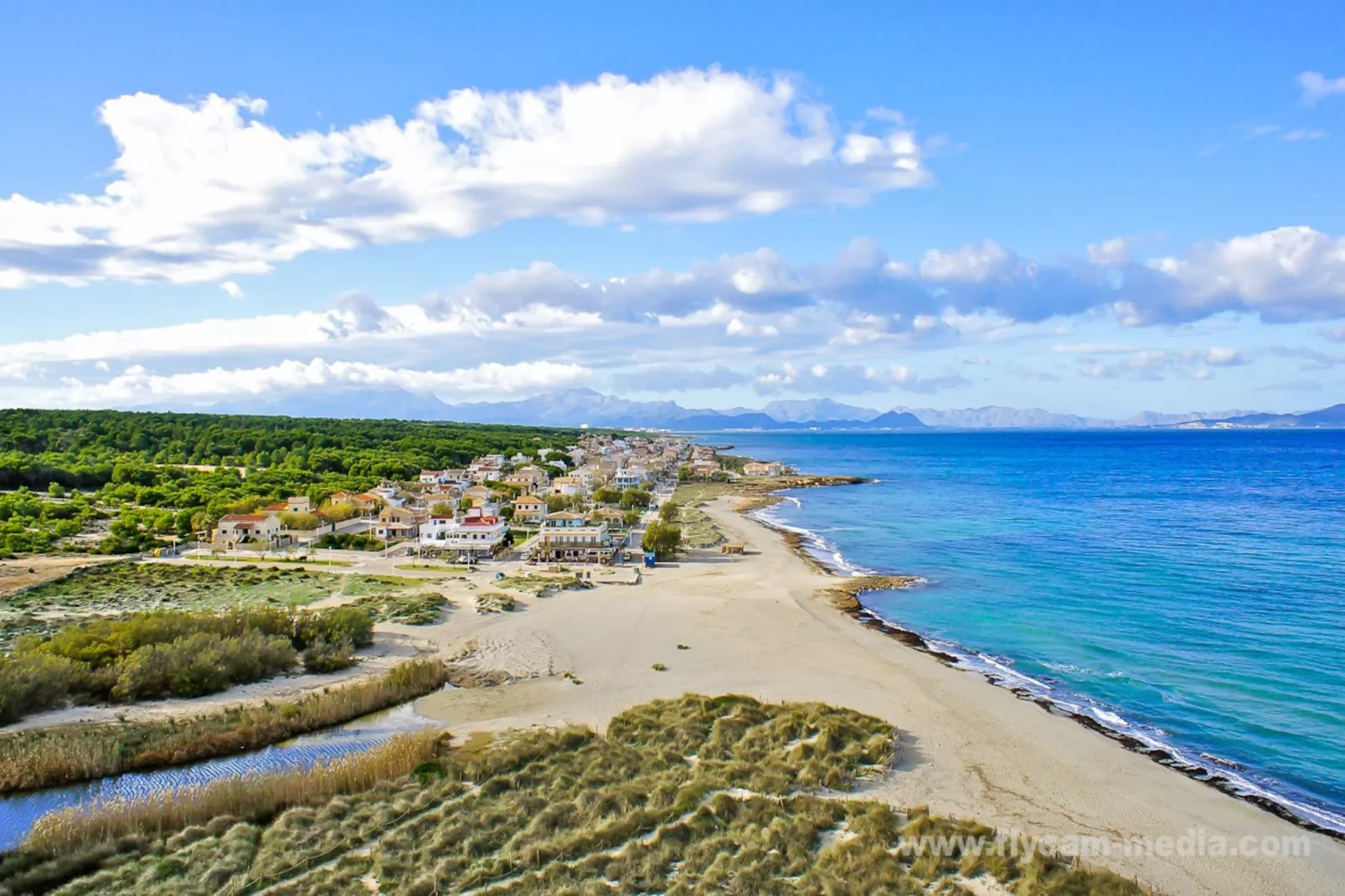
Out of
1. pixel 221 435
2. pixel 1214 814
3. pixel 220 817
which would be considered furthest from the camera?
pixel 221 435

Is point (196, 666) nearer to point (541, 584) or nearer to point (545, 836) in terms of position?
point (545, 836)

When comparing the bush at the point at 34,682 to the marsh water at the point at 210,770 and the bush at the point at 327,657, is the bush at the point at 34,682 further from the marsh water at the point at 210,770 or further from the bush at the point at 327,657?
the bush at the point at 327,657

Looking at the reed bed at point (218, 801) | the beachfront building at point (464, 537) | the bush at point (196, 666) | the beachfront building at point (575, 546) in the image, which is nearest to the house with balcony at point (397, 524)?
the beachfront building at point (464, 537)

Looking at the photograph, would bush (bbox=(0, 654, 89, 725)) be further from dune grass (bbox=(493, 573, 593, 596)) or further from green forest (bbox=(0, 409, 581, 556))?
green forest (bbox=(0, 409, 581, 556))

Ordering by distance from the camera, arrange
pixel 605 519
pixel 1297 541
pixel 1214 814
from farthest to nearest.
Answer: pixel 605 519 → pixel 1297 541 → pixel 1214 814

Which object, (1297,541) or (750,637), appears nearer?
(750,637)

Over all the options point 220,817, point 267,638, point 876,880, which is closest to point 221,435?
point 267,638

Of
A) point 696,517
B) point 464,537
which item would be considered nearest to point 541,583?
point 464,537

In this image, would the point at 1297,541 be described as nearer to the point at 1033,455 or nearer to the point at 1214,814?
the point at 1214,814
